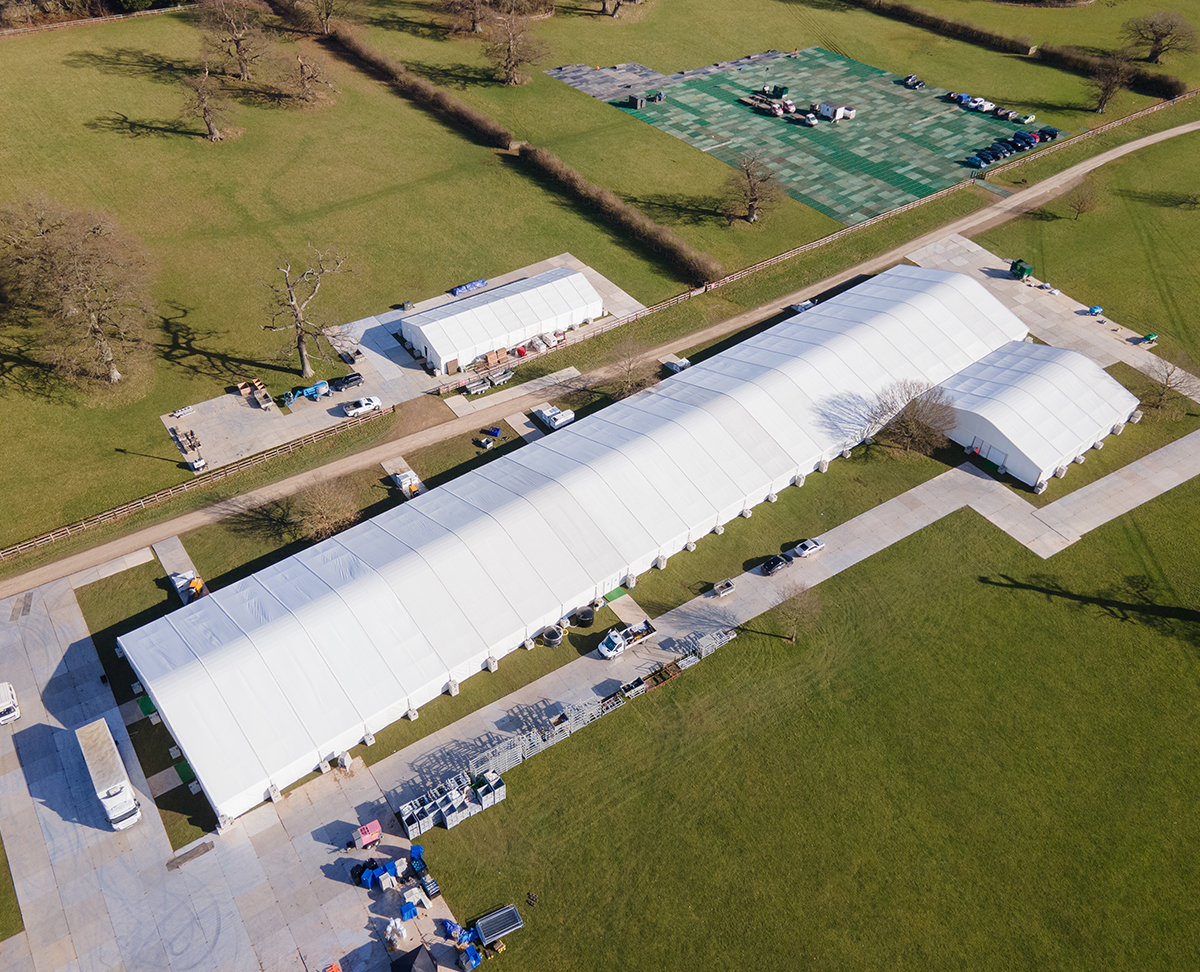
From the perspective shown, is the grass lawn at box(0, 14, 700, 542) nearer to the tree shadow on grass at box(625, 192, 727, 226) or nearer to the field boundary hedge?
the field boundary hedge

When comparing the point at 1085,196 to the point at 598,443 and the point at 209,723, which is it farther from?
the point at 209,723

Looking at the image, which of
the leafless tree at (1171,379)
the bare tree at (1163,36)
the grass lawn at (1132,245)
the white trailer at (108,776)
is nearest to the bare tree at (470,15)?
the grass lawn at (1132,245)

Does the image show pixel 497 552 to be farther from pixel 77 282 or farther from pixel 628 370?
A: pixel 77 282

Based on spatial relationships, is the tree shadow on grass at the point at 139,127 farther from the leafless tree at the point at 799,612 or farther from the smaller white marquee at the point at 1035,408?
the smaller white marquee at the point at 1035,408

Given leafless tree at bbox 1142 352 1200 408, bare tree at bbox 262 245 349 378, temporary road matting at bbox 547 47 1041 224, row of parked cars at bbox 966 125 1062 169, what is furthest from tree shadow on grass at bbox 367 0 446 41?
leafless tree at bbox 1142 352 1200 408

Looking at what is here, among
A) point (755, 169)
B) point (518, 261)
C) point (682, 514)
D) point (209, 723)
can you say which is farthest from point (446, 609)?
point (755, 169)
